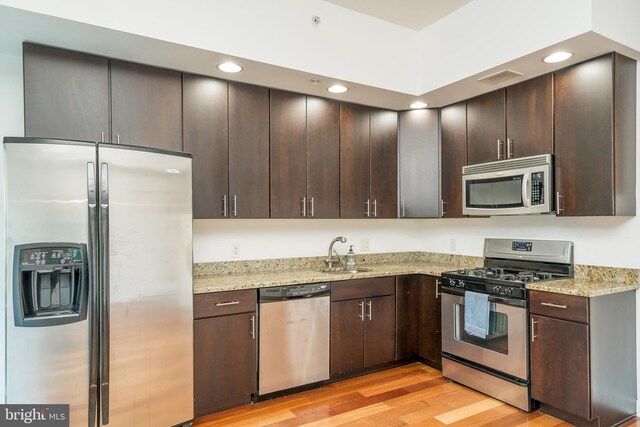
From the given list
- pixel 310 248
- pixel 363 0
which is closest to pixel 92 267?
pixel 310 248

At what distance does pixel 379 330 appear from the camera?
3.41 metres

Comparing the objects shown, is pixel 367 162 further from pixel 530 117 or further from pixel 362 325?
pixel 362 325

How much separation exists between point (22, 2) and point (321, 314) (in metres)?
2.66

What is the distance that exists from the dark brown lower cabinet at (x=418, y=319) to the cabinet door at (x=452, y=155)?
2.33 ft

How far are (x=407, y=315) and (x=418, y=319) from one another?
111 millimetres

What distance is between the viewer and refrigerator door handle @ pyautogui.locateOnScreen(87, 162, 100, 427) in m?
2.10

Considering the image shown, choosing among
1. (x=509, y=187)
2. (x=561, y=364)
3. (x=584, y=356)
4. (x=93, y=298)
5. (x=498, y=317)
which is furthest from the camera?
(x=509, y=187)

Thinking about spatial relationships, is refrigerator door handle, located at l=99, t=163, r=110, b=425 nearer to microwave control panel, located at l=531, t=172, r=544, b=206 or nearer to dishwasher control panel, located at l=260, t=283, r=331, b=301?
dishwasher control panel, located at l=260, t=283, r=331, b=301

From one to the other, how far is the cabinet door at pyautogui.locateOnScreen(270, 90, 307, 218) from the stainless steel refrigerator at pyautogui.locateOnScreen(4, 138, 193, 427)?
0.86 metres

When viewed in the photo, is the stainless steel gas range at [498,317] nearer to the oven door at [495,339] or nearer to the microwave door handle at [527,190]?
the oven door at [495,339]

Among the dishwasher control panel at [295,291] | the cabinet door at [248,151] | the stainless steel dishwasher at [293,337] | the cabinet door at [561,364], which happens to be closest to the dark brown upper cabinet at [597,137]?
the cabinet door at [561,364]

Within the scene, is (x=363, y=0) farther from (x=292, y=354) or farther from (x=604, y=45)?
(x=292, y=354)

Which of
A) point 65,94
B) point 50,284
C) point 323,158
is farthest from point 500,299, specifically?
point 65,94

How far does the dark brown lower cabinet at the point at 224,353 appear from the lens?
2.64m
